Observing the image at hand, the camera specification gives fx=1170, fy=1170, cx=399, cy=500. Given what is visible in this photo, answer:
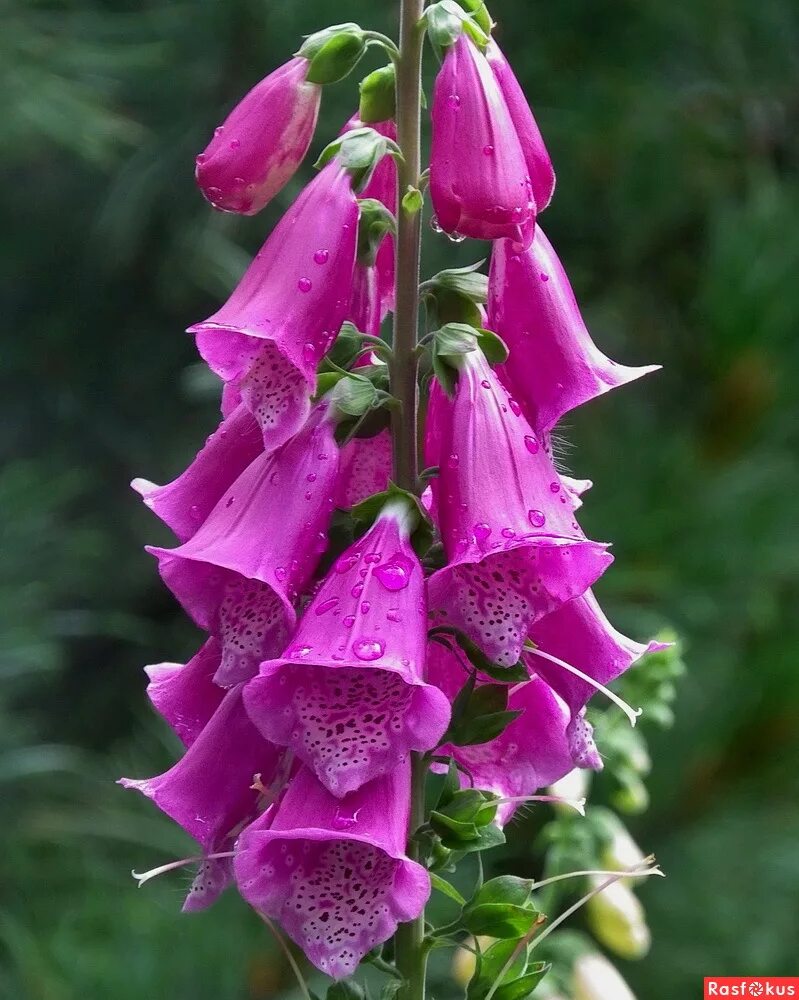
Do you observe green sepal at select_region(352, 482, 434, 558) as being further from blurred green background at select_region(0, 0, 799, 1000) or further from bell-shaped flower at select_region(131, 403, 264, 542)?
blurred green background at select_region(0, 0, 799, 1000)

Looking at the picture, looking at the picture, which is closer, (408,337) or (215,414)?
(408,337)

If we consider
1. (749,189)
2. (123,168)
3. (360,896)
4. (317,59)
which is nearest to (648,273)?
(749,189)

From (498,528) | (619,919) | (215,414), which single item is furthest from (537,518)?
(215,414)

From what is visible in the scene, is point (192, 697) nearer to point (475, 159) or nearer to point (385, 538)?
point (385, 538)

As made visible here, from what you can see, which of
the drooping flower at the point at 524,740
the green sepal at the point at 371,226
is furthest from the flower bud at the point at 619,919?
the green sepal at the point at 371,226

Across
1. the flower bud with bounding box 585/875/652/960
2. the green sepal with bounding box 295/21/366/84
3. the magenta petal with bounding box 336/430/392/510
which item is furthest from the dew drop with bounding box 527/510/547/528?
the flower bud with bounding box 585/875/652/960

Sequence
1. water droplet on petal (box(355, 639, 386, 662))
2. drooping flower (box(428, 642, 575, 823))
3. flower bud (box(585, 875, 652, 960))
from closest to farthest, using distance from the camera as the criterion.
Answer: water droplet on petal (box(355, 639, 386, 662))
drooping flower (box(428, 642, 575, 823))
flower bud (box(585, 875, 652, 960))

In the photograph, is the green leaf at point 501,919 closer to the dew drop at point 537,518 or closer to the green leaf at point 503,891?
the green leaf at point 503,891
